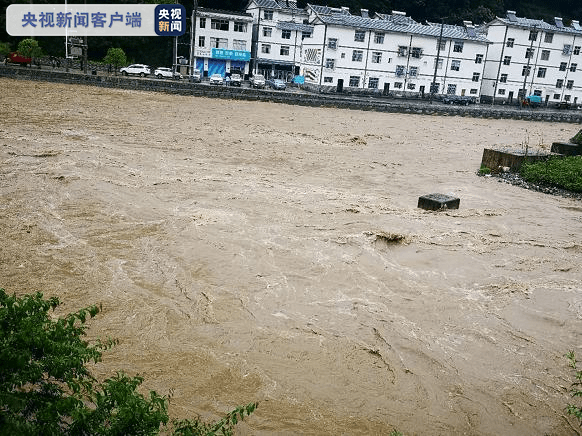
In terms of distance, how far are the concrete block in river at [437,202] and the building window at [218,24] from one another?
164 ft

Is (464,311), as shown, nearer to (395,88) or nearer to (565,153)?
(565,153)

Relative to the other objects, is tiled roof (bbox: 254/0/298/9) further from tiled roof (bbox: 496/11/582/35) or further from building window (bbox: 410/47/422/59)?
tiled roof (bbox: 496/11/582/35)

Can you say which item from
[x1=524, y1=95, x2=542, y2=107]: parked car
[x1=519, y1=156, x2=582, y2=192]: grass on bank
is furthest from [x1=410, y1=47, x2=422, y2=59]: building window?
[x1=519, y1=156, x2=582, y2=192]: grass on bank

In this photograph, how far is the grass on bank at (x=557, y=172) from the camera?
16116 mm

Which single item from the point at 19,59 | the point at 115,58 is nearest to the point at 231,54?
the point at 115,58

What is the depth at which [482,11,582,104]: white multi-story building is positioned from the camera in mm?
61125

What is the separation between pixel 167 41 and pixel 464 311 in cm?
6161

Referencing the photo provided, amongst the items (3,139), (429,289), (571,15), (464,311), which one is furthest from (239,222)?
(571,15)

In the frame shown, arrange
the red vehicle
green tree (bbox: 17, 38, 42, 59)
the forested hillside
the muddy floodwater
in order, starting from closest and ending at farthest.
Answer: the muddy floodwater
green tree (bbox: 17, 38, 42, 59)
the red vehicle
the forested hillside

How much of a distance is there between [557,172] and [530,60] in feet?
173

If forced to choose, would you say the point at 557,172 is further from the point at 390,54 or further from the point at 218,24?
the point at 218,24

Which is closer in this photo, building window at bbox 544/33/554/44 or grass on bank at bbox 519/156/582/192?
grass on bank at bbox 519/156/582/192

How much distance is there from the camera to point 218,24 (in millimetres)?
57438

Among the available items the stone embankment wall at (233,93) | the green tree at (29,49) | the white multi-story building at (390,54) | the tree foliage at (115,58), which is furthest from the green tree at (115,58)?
the white multi-story building at (390,54)
